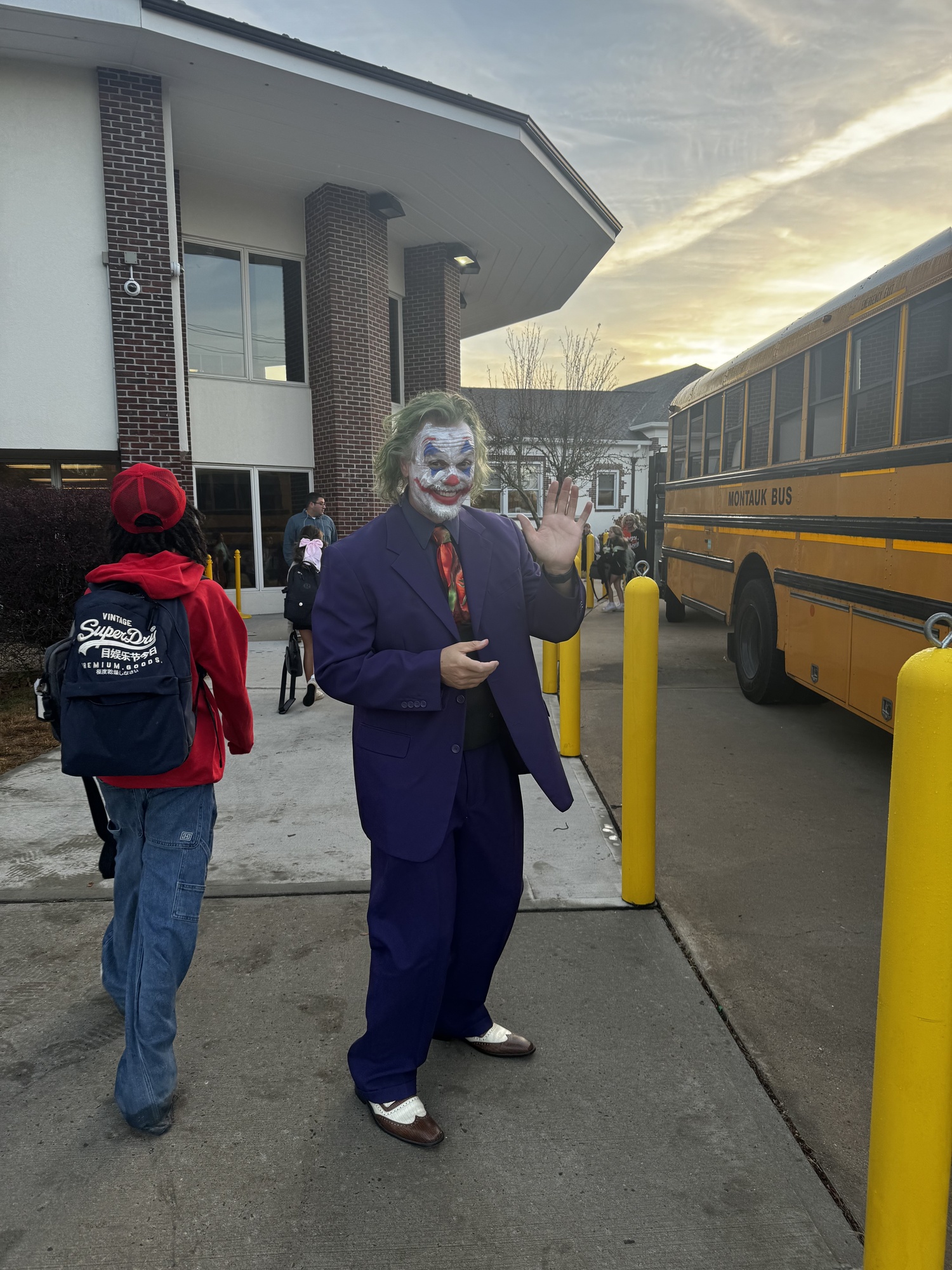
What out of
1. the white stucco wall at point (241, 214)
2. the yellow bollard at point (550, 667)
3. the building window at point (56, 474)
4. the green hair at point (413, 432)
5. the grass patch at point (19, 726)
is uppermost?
the white stucco wall at point (241, 214)

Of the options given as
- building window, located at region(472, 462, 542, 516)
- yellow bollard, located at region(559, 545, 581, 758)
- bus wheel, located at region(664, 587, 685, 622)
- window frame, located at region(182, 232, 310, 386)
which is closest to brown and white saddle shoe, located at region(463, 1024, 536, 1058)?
yellow bollard, located at region(559, 545, 581, 758)

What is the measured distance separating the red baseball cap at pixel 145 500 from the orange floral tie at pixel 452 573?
709mm

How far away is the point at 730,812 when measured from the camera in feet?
16.4

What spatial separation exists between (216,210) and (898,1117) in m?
14.8

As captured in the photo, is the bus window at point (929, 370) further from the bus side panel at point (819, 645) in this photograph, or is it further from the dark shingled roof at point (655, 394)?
the dark shingled roof at point (655, 394)

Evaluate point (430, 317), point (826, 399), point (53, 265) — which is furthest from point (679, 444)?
point (53, 265)

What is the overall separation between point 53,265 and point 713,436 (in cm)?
782

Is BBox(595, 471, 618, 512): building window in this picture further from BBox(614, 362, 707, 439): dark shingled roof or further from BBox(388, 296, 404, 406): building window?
BBox(388, 296, 404, 406): building window

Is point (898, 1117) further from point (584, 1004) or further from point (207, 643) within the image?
point (207, 643)

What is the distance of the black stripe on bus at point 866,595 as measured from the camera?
4723 mm

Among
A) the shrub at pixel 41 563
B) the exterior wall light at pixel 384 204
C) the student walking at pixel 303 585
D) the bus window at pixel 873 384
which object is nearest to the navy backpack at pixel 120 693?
the bus window at pixel 873 384

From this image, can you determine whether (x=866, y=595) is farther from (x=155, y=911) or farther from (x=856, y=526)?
(x=155, y=911)

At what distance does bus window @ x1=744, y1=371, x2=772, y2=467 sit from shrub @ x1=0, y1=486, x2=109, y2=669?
6.10 metres

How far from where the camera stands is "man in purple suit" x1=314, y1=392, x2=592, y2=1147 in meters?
2.28
